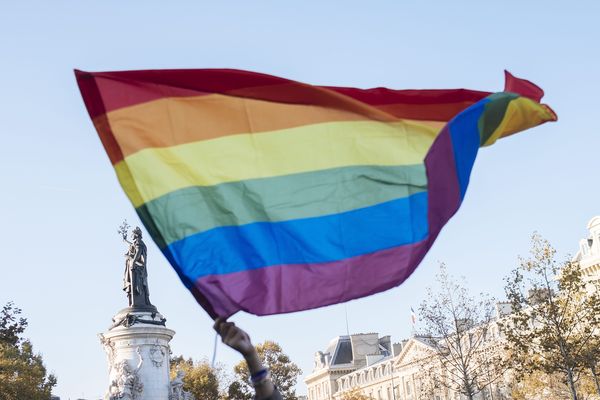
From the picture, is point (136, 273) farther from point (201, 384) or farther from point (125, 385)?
point (201, 384)

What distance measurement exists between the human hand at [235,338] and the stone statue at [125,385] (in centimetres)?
3598

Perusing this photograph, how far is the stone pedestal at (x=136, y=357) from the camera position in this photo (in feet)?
133

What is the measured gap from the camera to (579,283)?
41.2m

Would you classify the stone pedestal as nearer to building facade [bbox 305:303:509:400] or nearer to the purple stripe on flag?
the purple stripe on flag

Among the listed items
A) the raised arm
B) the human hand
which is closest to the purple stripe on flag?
the human hand

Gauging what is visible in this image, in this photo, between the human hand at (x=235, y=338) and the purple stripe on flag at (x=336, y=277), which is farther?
the purple stripe on flag at (x=336, y=277)

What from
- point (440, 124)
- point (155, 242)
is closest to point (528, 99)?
point (440, 124)

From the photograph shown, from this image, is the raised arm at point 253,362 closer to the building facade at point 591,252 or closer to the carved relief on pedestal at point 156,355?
the carved relief on pedestal at point 156,355

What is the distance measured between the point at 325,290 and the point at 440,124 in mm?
2213

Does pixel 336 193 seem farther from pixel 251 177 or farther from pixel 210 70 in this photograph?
pixel 210 70

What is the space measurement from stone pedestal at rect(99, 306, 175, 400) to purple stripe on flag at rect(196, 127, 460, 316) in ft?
115

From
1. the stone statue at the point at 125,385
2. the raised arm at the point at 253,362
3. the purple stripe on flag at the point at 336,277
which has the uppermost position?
the stone statue at the point at 125,385

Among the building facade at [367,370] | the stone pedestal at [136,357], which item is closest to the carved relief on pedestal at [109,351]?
the stone pedestal at [136,357]

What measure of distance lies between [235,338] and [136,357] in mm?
36738
